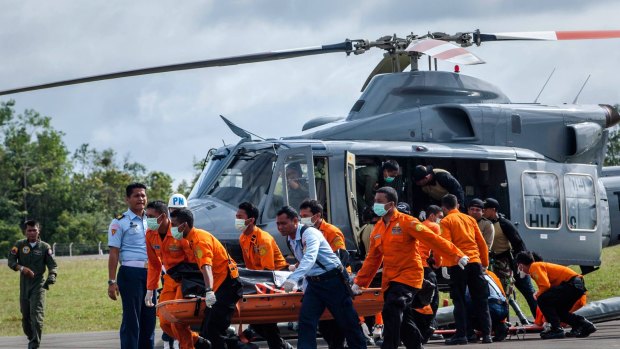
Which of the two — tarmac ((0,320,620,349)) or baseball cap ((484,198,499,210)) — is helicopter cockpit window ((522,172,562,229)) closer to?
baseball cap ((484,198,499,210))

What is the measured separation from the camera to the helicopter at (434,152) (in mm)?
15227

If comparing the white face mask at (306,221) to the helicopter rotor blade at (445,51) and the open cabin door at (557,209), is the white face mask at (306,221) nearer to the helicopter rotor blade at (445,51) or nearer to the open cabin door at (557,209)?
the helicopter rotor blade at (445,51)

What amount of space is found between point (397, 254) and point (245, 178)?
195 inches

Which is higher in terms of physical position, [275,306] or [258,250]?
[258,250]

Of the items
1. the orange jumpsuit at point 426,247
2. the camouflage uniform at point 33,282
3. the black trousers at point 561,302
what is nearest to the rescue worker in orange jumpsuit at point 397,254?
the orange jumpsuit at point 426,247

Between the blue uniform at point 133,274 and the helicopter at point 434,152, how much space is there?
281 centimetres

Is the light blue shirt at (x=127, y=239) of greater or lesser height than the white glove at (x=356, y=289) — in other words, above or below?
above

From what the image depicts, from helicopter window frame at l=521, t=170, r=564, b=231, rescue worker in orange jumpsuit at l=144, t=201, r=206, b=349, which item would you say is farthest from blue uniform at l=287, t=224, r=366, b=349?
helicopter window frame at l=521, t=170, r=564, b=231

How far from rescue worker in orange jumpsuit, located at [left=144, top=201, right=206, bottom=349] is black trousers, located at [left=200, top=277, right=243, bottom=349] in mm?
382

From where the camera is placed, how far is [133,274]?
11656 mm

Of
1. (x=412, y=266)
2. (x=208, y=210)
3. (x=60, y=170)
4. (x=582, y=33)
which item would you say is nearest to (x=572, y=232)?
(x=582, y=33)

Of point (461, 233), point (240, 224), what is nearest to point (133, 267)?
point (240, 224)

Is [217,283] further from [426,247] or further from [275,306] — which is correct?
[426,247]

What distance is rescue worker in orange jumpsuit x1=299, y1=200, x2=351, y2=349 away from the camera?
12242 mm
